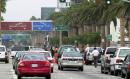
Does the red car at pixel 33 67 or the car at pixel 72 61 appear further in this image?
the car at pixel 72 61

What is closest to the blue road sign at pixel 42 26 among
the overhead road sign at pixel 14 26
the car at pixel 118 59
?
the overhead road sign at pixel 14 26

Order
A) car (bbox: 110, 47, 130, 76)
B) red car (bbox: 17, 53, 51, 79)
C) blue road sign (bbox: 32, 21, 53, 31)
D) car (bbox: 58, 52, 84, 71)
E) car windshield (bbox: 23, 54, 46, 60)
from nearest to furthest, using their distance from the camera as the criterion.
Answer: red car (bbox: 17, 53, 51, 79) < car windshield (bbox: 23, 54, 46, 60) < car (bbox: 110, 47, 130, 76) < car (bbox: 58, 52, 84, 71) < blue road sign (bbox: 32, 21, 53, 31)

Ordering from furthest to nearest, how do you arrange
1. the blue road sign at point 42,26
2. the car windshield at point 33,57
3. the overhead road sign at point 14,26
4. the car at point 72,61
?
1. the overhead road sign at point 14,26
2. the blue road sign at point 42,26
3. the car at point 72,61
4. the car windshield at point 33,57

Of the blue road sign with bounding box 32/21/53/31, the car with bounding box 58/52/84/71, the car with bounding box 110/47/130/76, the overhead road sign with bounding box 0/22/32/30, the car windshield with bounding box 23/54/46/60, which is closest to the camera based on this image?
the car windshield with bounding box 23/54/46/60

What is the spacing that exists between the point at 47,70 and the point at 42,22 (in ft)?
285

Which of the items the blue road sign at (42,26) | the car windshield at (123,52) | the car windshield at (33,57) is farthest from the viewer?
the blue road sign at (42,26)

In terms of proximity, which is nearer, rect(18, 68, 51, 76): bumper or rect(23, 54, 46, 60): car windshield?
rect(18, 68, 51, 76): bumper

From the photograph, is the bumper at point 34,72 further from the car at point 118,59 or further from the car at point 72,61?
the car at point 72,61

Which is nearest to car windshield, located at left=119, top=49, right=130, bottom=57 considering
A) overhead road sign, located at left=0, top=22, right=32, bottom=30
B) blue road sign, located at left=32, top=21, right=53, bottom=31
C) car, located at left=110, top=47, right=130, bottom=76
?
car, located at left=110, top=47, right=130, bottom=76

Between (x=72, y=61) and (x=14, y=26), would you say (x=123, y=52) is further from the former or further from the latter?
(x=14, y=26)

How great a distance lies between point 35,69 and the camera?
2944 cm

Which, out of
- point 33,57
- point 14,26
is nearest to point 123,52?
point 33,57

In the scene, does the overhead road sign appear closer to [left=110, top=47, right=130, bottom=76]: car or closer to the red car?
[left=110, top=47, right=130, bottom=76]: car

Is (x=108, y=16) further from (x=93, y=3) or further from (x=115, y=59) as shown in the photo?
(x=115, y=59)
